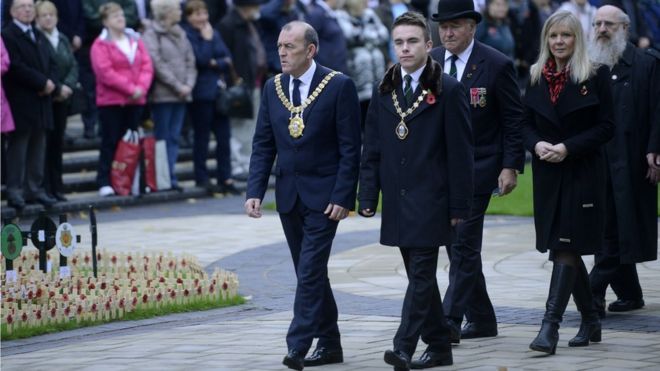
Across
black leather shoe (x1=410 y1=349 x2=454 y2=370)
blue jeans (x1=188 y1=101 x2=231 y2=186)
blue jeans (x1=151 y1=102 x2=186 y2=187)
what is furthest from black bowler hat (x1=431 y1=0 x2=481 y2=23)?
blue jeans (x1=188 y1=101 x2=231 y2=186)

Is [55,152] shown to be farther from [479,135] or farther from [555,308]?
[555,308]

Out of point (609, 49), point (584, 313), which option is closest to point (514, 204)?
point (609, 49)

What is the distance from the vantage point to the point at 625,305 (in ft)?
35.3

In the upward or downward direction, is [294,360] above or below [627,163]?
below

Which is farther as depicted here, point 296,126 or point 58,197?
point 58,197

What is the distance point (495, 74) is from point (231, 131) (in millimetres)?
11838

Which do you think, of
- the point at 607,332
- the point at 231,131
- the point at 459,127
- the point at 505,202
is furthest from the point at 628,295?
the point at 231,131

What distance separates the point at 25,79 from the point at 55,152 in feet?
4.14

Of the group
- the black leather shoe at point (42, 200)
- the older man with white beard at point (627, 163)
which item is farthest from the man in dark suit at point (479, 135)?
the black leather shoe at point (42, 200)

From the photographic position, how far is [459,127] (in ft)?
28.6

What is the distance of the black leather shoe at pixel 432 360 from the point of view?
8.71 metres

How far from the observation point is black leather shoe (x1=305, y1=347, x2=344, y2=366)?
889cm

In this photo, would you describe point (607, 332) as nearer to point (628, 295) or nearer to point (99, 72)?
point (628, 295)

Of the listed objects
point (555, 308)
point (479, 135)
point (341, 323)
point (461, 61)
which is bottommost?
point (341, 323)
